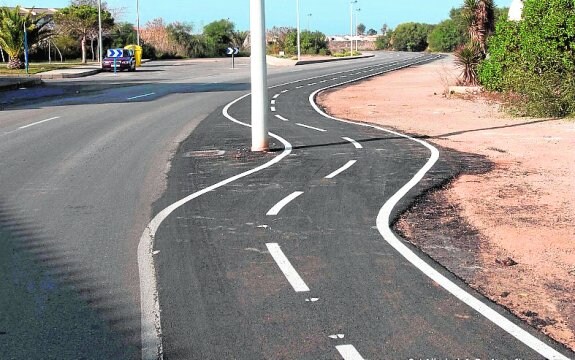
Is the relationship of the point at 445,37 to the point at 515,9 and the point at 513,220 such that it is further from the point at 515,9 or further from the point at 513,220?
the point at 513,220

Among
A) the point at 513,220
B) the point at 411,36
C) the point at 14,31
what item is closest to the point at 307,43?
the point at 411,36

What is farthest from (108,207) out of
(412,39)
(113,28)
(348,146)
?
(412,39)

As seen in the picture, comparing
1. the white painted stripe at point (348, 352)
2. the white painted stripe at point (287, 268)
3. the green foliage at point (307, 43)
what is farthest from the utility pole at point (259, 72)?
the green foliage at point (307, 43)

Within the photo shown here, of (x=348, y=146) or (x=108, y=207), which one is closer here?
(x=108, y=207)

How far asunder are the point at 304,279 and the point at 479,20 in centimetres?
2731

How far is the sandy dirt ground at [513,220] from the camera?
6.24 m

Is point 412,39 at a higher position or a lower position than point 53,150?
higher

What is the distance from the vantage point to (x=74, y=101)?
27.8 meters

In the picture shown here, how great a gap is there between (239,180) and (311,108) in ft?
47.4

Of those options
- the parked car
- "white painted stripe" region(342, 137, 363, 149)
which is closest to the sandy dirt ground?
"white painted stripe" region(342, 137, 363, 149)

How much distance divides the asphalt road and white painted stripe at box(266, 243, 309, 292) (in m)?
0.02

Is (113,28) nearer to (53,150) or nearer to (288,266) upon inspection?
(53,150)

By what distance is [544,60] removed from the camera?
22.7 m

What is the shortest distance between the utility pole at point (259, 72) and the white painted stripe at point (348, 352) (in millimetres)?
9213
